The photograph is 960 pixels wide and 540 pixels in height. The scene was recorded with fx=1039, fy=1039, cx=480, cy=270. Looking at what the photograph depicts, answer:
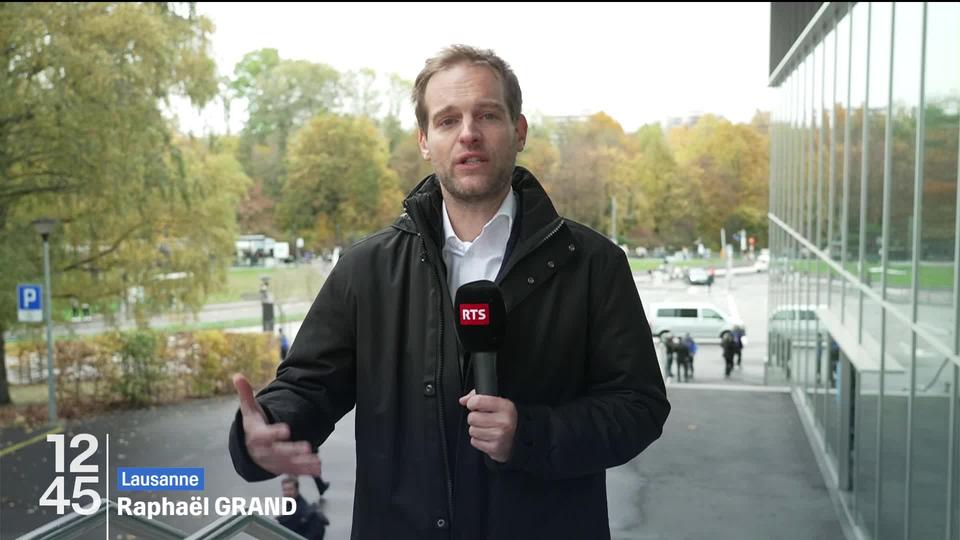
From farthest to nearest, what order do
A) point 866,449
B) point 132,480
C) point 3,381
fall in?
1. point 3,381
2. point 132,480
3. point 866,449

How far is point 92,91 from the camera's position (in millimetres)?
12891

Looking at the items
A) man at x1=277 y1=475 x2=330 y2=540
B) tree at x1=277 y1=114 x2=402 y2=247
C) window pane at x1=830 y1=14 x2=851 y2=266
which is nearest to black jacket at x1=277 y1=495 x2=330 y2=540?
man at x1=277 y1=475 x2=330 y2=540

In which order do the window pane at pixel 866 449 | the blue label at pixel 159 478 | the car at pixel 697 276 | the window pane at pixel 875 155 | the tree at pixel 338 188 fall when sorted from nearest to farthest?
the window pane at pixel 875 155 < the window pane at pixel 866 449 < the blue label at pixel 159 478 < the car at pixel 697 276 < the tree at pixel 338 188

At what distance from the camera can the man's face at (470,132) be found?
1.67 metres

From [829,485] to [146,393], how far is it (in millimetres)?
10839

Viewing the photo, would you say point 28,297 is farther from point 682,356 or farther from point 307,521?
point 682,356

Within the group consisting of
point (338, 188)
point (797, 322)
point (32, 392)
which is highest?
point (338, 188)

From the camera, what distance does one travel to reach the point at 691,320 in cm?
2944

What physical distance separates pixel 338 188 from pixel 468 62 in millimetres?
31898

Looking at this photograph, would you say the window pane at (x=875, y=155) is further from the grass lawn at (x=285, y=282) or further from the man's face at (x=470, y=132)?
the grass lawn at (x=285, y=282)

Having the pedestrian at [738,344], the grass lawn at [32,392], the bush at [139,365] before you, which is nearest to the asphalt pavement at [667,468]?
the bush at [139,365]

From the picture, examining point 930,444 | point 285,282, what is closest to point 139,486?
point 930,444

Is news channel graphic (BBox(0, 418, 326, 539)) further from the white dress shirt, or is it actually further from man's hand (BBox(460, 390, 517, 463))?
man's hand (BBox(460, 390, 517, 463))

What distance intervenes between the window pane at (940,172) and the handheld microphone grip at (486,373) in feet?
8.88
